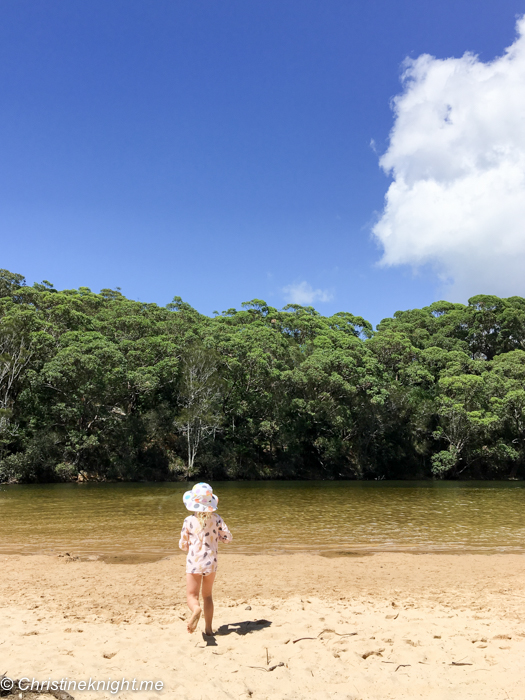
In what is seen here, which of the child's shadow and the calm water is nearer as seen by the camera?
the child's shadow

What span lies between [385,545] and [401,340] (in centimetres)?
3196

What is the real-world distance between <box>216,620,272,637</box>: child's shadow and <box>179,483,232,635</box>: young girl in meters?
0.31

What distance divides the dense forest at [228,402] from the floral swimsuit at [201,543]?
2566 centimetres

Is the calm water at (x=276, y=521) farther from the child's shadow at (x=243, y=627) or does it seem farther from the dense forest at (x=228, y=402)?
A: the dense forest at (x=228, y=402)

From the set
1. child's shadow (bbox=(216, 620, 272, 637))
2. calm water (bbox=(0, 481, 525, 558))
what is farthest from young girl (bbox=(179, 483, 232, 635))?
calm water (bbox=(0, 481, 525, 558))

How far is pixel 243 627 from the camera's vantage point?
5.71 metres

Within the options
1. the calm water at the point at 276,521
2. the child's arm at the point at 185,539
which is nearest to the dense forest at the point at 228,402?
the calm water at the point at 276,521

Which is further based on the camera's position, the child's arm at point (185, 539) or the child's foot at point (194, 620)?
the child's arm at point (185, 539)

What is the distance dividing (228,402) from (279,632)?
30.1 m

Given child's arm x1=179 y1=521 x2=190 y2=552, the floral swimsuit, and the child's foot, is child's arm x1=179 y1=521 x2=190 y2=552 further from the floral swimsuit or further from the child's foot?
the child's foot

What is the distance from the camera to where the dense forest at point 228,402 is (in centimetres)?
3042

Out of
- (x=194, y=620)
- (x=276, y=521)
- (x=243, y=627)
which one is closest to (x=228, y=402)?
(x=276, y=521)

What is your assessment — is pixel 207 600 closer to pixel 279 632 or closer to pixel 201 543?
pixel 201 543

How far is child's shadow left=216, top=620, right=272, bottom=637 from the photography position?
553cm
